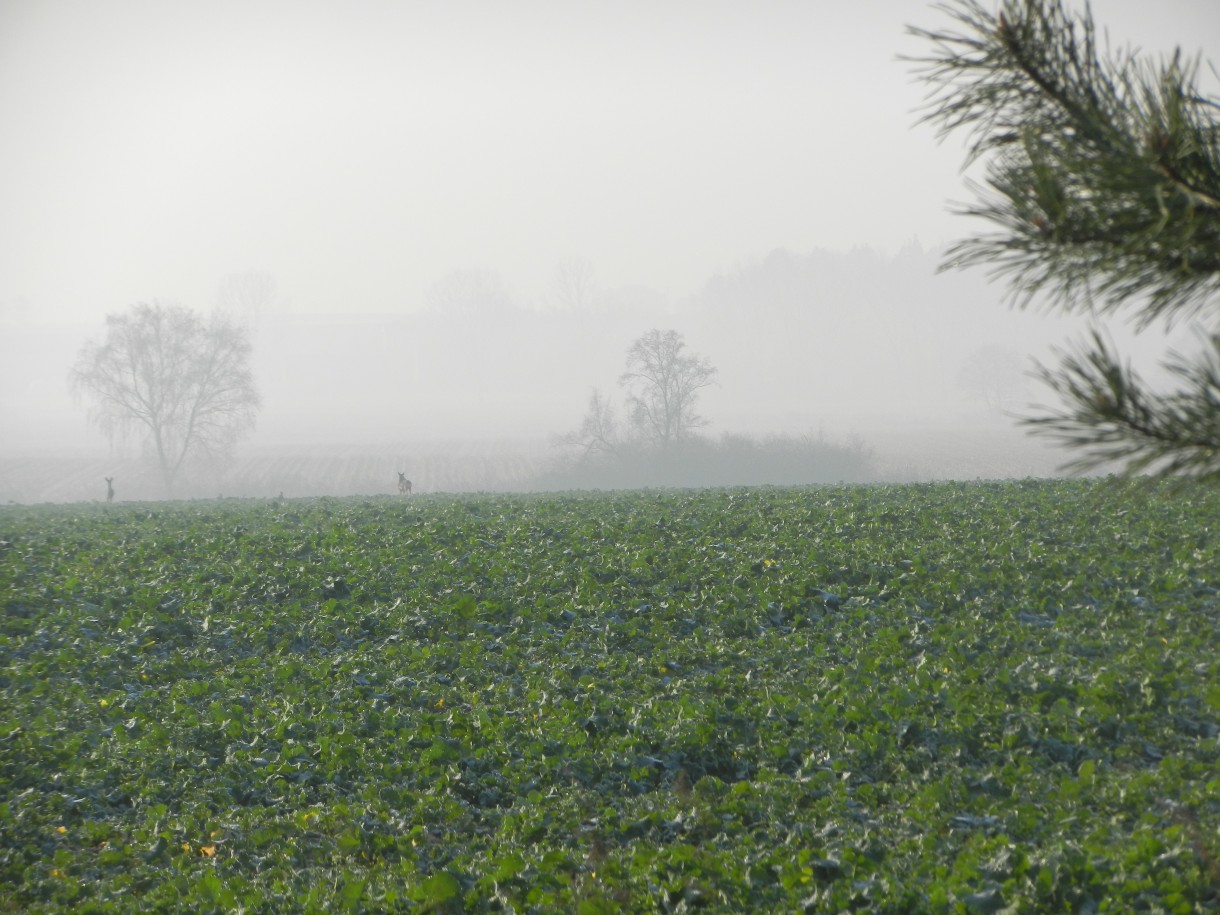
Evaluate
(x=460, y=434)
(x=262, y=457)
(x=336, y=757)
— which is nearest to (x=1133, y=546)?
(x=336, y=757)

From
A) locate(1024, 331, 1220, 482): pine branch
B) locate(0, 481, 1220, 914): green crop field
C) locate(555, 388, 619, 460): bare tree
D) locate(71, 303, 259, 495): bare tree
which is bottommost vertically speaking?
locate(0, 481, 1220, 914): green crop field

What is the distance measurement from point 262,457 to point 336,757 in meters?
76.6

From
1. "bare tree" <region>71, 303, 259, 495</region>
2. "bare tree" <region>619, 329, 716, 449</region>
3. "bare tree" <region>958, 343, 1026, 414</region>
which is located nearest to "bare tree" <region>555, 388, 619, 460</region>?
"bare tree" <region>619, 329, 716, 449</region>

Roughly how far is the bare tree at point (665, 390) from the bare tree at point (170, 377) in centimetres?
2676

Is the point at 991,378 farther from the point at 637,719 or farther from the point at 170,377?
the point at 637,719

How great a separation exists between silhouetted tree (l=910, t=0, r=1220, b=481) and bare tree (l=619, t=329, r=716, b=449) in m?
54.0

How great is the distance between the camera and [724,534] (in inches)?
634

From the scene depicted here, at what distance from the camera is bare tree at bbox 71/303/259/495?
64250 millimetres

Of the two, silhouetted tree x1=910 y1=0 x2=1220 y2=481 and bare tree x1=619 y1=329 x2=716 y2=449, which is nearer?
silhouetted tree x1=910 y1=0 x2=1220 y2=481

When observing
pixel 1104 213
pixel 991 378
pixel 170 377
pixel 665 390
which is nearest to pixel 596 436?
pixel 665 390

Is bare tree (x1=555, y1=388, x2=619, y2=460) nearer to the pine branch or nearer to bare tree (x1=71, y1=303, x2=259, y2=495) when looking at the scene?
bare tree (x1=71, y1=303, x2=259, y2=495)

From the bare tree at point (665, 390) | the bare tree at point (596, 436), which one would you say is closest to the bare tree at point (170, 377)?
the bare tree at point (596, 436)

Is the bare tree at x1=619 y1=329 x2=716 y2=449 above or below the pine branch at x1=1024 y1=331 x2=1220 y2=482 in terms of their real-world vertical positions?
above

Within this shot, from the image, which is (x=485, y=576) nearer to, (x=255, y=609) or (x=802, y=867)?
(x=255, y=609)
